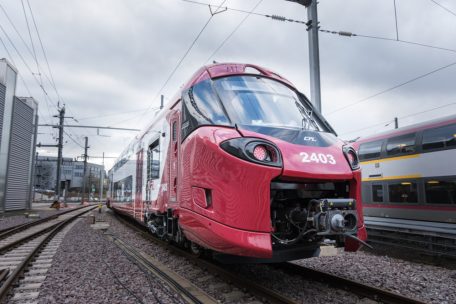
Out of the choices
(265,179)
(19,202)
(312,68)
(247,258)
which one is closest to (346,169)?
(265,179)

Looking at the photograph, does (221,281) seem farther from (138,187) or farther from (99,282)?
(138,187)

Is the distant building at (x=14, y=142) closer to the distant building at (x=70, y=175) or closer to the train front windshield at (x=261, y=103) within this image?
the train front windshield at (x=261, y=103)

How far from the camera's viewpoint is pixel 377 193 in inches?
495

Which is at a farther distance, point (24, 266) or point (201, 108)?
point (24, 266)

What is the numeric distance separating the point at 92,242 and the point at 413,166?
949 centimetres

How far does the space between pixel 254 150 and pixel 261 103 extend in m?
1.23

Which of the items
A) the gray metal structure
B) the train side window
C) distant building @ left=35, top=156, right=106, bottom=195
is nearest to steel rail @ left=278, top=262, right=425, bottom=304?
the gray metal structure

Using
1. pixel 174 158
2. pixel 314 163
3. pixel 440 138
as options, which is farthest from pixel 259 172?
pixel 440 138

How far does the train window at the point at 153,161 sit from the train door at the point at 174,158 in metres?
1.33

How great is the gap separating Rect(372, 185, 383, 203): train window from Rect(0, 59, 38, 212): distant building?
21647mm

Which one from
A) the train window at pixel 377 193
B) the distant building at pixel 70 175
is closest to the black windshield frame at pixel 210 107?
the train window at pixel 377 193

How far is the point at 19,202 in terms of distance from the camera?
87.5 feet

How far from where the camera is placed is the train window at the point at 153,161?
8.01 meters

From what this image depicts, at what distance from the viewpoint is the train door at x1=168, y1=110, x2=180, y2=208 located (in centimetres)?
603
